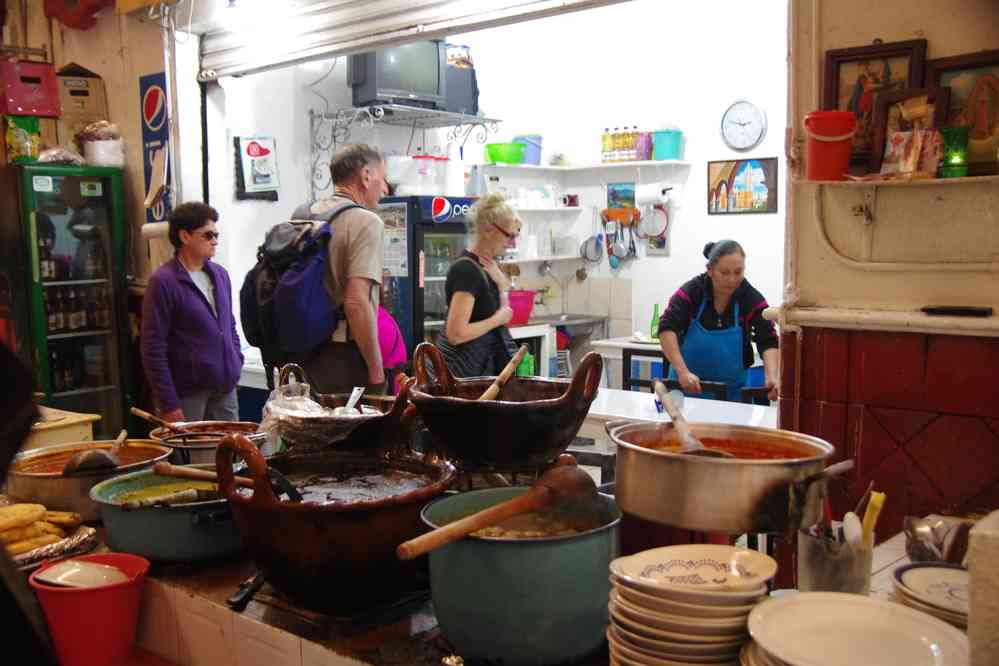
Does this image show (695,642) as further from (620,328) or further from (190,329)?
(620,328)

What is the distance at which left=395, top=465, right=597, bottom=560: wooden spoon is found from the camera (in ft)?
4.50

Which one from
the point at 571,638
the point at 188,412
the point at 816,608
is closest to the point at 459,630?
the point at 571,638

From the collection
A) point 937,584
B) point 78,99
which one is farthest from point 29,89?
point 937,584

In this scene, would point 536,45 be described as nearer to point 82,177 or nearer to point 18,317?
point 82,177

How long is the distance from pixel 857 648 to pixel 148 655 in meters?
1.49

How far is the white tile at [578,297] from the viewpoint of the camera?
8477 mm

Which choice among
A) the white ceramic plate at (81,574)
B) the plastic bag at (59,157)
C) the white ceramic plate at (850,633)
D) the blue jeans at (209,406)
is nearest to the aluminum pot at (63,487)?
the white ceramic plate at (81,574)

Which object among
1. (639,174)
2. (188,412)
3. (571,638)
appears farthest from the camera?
(639,174)

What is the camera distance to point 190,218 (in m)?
4.14

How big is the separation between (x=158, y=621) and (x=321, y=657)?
0.54 meters

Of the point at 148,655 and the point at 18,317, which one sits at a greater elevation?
the point at 18,317

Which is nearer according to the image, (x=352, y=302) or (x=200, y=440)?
(x=200, y=440)

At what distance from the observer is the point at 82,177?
17.5 feet

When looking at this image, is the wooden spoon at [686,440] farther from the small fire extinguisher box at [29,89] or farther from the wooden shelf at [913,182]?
the small fire extinguisher box at [29,89]
